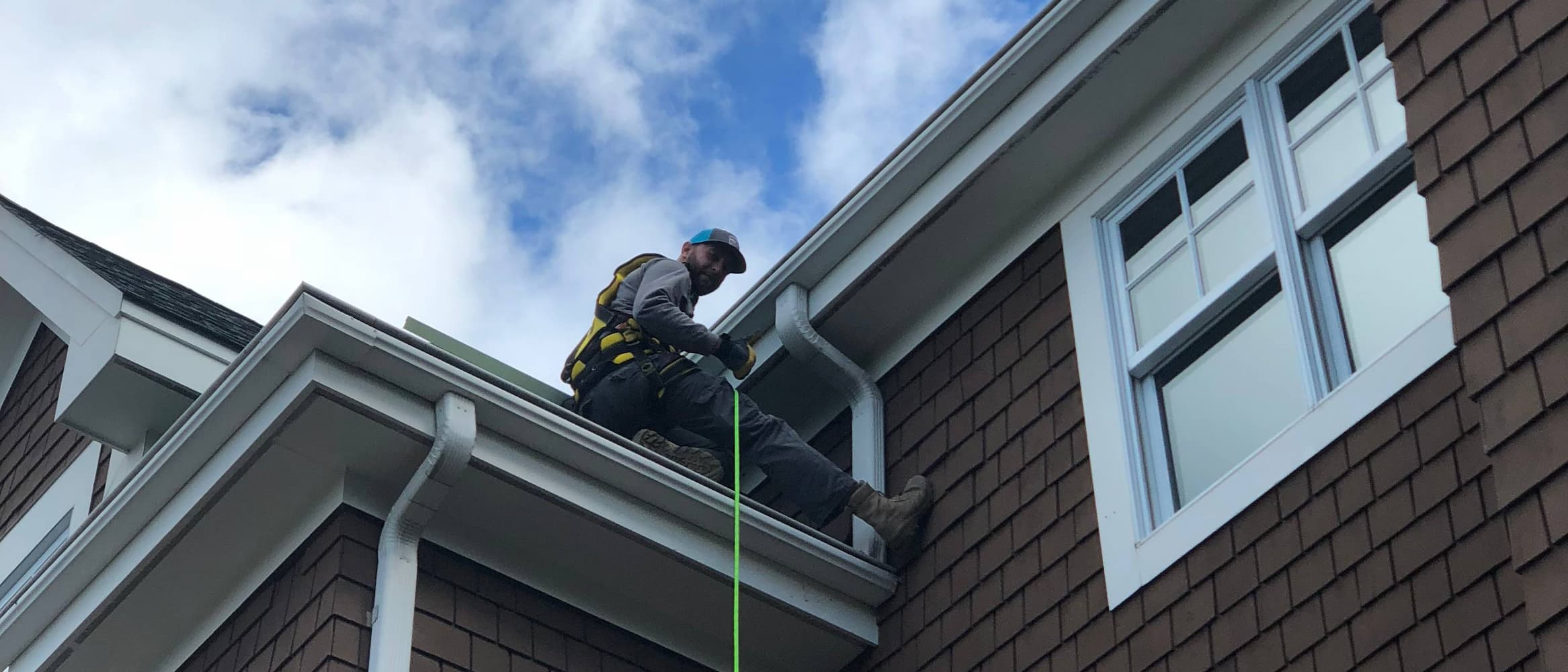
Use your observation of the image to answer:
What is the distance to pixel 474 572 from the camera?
23.3 feet

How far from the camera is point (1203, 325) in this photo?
678 cm

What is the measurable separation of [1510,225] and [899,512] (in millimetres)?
3236

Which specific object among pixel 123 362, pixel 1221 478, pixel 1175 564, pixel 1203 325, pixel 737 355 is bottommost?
pixel 1175 564

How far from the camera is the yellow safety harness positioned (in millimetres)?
8070

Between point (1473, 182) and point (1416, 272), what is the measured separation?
111cm

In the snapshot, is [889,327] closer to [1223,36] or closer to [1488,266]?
[1223,36]

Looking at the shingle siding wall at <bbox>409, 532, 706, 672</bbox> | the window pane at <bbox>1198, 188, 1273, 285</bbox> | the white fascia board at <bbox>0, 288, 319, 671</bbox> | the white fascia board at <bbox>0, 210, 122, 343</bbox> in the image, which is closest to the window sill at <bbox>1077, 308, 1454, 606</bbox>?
the window pane at <bbox>1198, 188, 1273, 285</bbox>

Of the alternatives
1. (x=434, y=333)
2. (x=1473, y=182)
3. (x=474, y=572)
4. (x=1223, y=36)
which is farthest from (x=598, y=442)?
(x=1473, y=182)

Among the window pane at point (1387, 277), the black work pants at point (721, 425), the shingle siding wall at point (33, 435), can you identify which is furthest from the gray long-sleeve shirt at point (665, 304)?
the shingle siding wall at point (33, 435)

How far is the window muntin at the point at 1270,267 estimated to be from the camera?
20.2ft

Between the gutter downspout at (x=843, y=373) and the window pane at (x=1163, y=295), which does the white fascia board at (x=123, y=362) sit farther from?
the window pane at (x=1163, y=295)

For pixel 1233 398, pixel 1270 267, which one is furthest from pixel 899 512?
pixel 1270 267

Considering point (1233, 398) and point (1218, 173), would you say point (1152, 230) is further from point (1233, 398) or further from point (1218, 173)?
point (1233, 398)

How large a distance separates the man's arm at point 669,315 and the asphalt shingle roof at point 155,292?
201 centimetres
